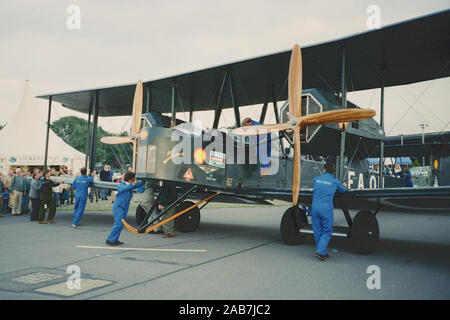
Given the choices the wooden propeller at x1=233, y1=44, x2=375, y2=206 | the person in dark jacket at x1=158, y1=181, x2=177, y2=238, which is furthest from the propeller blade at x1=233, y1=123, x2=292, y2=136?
the person in dark jacket at x1=158, y1=181, x2=177, y2=238

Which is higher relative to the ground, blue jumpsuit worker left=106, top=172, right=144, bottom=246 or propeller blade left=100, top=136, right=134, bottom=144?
propeller blade left=100, top=136, right=134, bottom=144

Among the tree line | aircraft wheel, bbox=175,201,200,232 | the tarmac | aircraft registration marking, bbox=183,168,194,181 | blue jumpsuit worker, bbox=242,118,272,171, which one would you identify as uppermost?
the tree line

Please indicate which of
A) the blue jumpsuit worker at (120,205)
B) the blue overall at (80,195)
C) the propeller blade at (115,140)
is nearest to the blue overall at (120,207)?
the blue jumpsuit worker at (120,205)

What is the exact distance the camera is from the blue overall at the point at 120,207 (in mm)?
7020

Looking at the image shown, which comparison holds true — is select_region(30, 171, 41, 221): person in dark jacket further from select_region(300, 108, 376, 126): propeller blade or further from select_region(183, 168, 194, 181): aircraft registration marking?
select_region(300, 108, 376, 126): propeller blade

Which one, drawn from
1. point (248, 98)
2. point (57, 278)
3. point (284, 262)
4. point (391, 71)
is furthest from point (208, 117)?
point (57, 278)

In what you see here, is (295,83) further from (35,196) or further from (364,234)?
(35,196)

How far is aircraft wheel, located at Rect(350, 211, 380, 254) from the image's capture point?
6.55 metres

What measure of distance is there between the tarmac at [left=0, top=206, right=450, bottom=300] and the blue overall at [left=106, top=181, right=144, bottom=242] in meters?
0.32

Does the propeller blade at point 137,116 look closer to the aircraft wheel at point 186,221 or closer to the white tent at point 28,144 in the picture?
the aircraft wheel at point 186,221

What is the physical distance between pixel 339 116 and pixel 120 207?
4.94m

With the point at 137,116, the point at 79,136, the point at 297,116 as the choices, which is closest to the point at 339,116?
the point at 297,116

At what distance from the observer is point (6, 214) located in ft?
42.8
